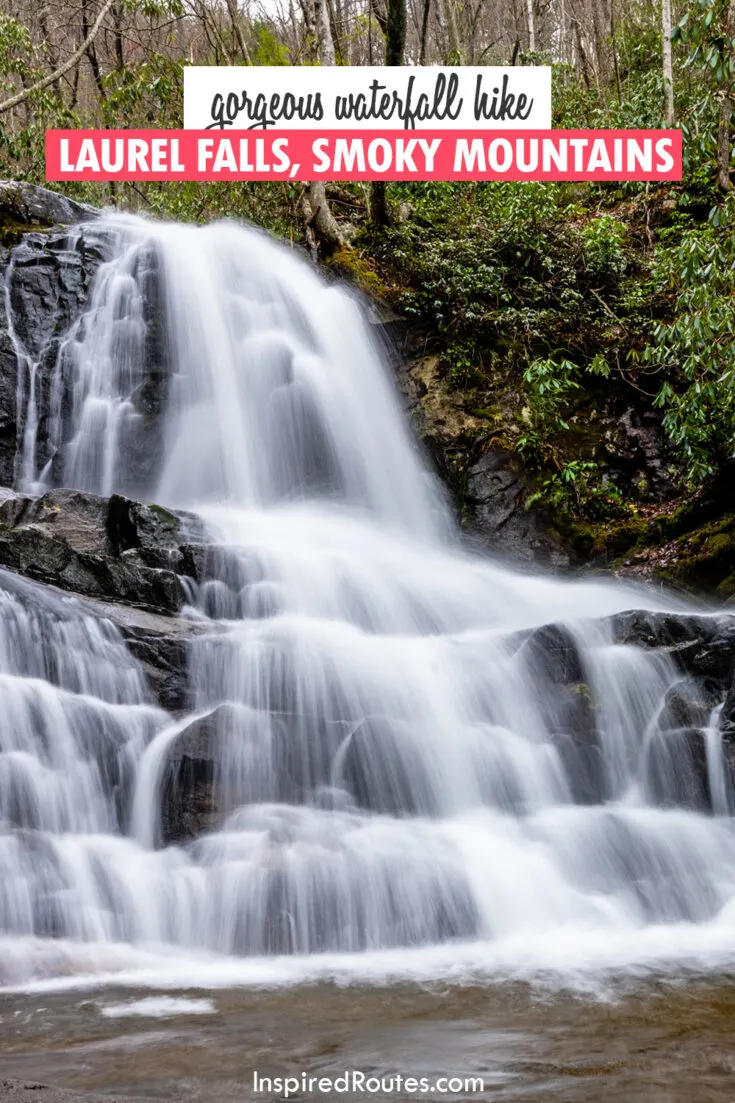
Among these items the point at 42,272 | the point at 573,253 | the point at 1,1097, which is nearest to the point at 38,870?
the point at 1,1097

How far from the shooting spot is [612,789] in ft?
20.0

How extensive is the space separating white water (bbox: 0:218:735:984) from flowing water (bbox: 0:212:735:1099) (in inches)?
0.6

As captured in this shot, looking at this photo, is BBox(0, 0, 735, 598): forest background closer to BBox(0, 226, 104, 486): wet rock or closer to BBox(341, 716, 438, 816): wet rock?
BBox(0, 226, 104, 486): wet rock

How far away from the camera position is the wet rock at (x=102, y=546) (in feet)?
22.0

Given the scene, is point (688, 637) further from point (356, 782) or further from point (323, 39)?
point (323, 39)

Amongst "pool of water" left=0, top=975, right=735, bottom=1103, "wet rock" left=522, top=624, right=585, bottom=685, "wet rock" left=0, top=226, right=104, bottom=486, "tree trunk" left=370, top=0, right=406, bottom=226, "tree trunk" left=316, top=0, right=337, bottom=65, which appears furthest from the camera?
"tree trunk" left=316, top=0, right=337, bottom=65

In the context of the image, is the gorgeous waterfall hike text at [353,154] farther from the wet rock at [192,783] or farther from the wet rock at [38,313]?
the wet rock at [192,783]

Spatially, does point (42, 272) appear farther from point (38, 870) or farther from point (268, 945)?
point (268, 945)

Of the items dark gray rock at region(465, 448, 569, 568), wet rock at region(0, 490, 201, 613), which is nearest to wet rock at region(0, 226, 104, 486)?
wet rock at region(0, 490, 201, 613)

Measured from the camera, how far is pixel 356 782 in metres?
5.63

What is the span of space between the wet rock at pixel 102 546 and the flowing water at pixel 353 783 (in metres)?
0.36

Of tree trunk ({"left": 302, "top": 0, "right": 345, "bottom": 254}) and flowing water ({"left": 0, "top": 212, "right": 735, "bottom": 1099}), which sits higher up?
tree trunk ({"left": 302, "top": 0, "right": 345, "bottom": 254})

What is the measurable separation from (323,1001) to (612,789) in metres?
3.00

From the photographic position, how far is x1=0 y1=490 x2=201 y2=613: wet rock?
6703 millimetres
